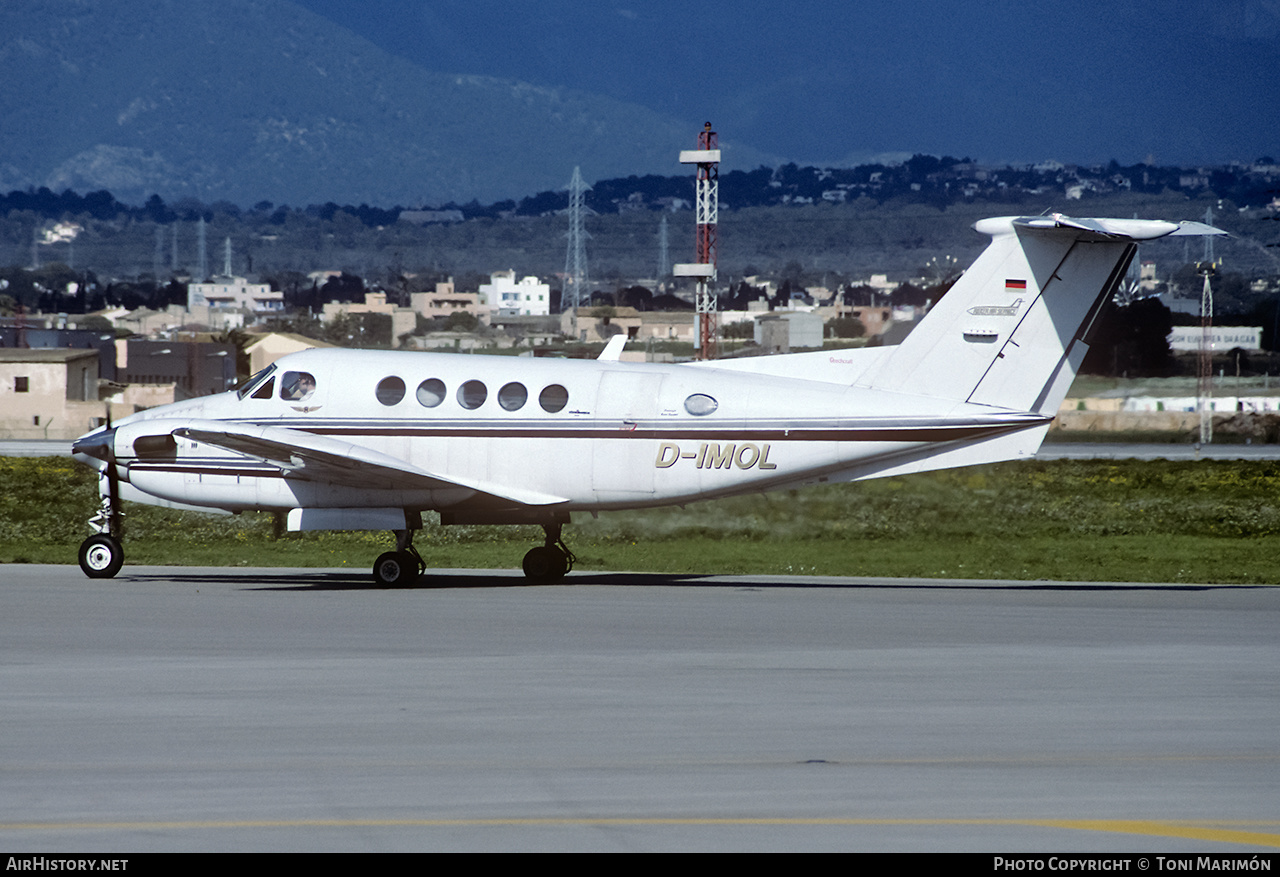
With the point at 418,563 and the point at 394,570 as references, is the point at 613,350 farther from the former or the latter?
the point at 394,570

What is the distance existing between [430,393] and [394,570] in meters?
2.26

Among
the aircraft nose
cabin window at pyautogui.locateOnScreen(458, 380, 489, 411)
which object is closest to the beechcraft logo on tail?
cabin window at pyautogui.locateOnScreen(458, 380, 489, 411)

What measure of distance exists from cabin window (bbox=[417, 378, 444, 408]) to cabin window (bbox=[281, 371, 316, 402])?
4.73 ft

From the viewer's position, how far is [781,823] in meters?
7.04

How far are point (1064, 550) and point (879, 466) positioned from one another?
22.5 ft

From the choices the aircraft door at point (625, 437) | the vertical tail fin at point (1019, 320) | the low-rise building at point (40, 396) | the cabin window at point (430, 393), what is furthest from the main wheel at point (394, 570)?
the low-rise building at point (40, 396)

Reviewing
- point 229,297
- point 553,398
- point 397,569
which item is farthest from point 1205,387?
point 229,297

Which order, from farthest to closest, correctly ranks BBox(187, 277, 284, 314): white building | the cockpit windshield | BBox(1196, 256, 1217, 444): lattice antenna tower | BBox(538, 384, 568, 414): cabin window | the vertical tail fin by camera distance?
BBox(187, 277, 284, 314): white building
BBox(1196, 256, 1217, 444): lattice antenna tower
the cockpit windshield
BBox(538, 384, 568, 414): cabin window
the vertical tail fin

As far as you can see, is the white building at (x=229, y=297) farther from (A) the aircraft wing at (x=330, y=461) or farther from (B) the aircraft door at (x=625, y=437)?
(B) the aircraft door at (x=625, y=437)

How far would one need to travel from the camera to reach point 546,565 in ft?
62.0

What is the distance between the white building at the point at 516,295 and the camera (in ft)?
586

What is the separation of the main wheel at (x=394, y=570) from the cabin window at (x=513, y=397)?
89.9 inches

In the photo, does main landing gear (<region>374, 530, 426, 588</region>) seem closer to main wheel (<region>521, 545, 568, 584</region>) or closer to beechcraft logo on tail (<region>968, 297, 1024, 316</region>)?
main wheel (<region>521, 545, 568, 584</region>)

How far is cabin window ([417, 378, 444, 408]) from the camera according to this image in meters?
18.1
